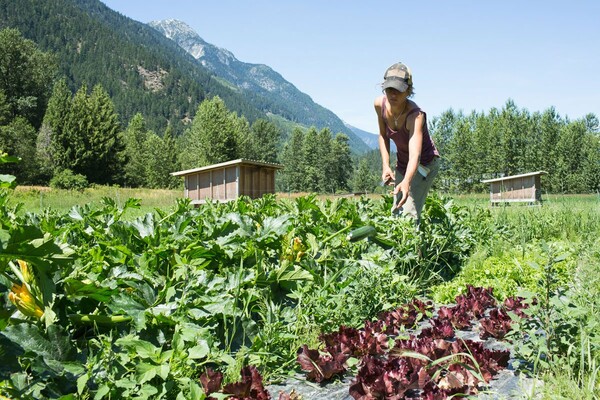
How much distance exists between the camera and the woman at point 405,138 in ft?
14.2

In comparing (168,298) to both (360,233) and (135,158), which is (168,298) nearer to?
(360,233)

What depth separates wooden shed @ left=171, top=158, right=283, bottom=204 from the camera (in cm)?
1941

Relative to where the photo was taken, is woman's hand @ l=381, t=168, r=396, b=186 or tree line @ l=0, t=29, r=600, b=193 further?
tree line @ l=0, t=29, r=600, b=193

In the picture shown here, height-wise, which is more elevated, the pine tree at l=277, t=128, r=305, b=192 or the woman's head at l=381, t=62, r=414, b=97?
the pine tree at l=277, t=128, r=305, b=192

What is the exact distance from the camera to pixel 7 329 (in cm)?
177

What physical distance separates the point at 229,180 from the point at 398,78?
51.7ft

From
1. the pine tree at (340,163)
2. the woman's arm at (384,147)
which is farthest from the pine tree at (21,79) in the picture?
the woman's arm at (384,147)

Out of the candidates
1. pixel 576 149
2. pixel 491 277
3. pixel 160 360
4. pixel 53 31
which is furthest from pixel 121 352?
pixel 53 31

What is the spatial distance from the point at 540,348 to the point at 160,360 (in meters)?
1.59

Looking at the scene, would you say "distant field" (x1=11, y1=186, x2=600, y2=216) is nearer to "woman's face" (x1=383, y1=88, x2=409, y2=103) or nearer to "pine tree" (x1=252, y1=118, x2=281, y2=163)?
"woman's face" (x1=383, y1=88, x2=409, y2=103)

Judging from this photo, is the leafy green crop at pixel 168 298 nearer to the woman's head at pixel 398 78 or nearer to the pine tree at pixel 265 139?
the woman's head at pixel 398 78

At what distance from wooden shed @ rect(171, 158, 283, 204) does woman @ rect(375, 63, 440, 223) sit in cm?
1402

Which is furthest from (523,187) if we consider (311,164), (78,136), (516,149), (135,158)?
(311,164)

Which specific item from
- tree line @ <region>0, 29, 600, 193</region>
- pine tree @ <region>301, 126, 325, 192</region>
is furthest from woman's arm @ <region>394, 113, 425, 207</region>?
pine tree @ <region>301, 126, 325, 192</region>
